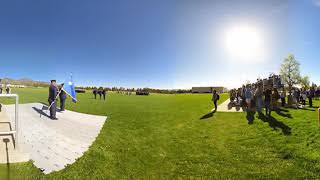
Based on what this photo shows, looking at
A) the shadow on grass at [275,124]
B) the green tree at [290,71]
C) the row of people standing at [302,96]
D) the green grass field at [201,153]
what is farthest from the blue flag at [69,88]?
the green tree at [290,71]

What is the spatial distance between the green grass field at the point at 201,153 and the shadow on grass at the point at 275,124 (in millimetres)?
23

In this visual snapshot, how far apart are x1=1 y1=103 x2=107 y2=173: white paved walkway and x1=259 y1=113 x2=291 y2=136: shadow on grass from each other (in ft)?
32.5

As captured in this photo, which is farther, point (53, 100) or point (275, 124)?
point (53, 100)

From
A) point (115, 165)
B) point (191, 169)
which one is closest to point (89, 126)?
point (115, 165)

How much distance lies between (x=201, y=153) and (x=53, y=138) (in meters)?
6.57

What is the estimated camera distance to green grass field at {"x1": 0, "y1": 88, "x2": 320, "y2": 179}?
33.6ft

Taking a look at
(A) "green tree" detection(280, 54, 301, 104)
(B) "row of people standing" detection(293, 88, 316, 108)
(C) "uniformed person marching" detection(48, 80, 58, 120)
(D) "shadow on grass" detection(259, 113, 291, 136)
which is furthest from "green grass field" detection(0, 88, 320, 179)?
(A) "green tree" detection(280, 54, 301, 104)

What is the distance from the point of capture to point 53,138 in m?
13.0

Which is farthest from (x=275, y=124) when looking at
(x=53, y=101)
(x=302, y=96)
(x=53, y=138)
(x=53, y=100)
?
(x=302, y=96)

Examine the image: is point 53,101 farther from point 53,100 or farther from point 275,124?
point 275,124

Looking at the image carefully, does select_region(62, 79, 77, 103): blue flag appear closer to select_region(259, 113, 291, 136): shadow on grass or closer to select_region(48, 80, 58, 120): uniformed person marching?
select_region(48, 80, 58, 120): uniformed person marching

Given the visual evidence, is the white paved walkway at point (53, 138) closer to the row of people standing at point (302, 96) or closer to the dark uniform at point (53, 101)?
the dark uniform at point (53, 101)

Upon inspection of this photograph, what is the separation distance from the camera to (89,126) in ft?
57.5

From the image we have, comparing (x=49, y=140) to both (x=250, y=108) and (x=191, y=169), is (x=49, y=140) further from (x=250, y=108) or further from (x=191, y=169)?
(x=250, y=108)
